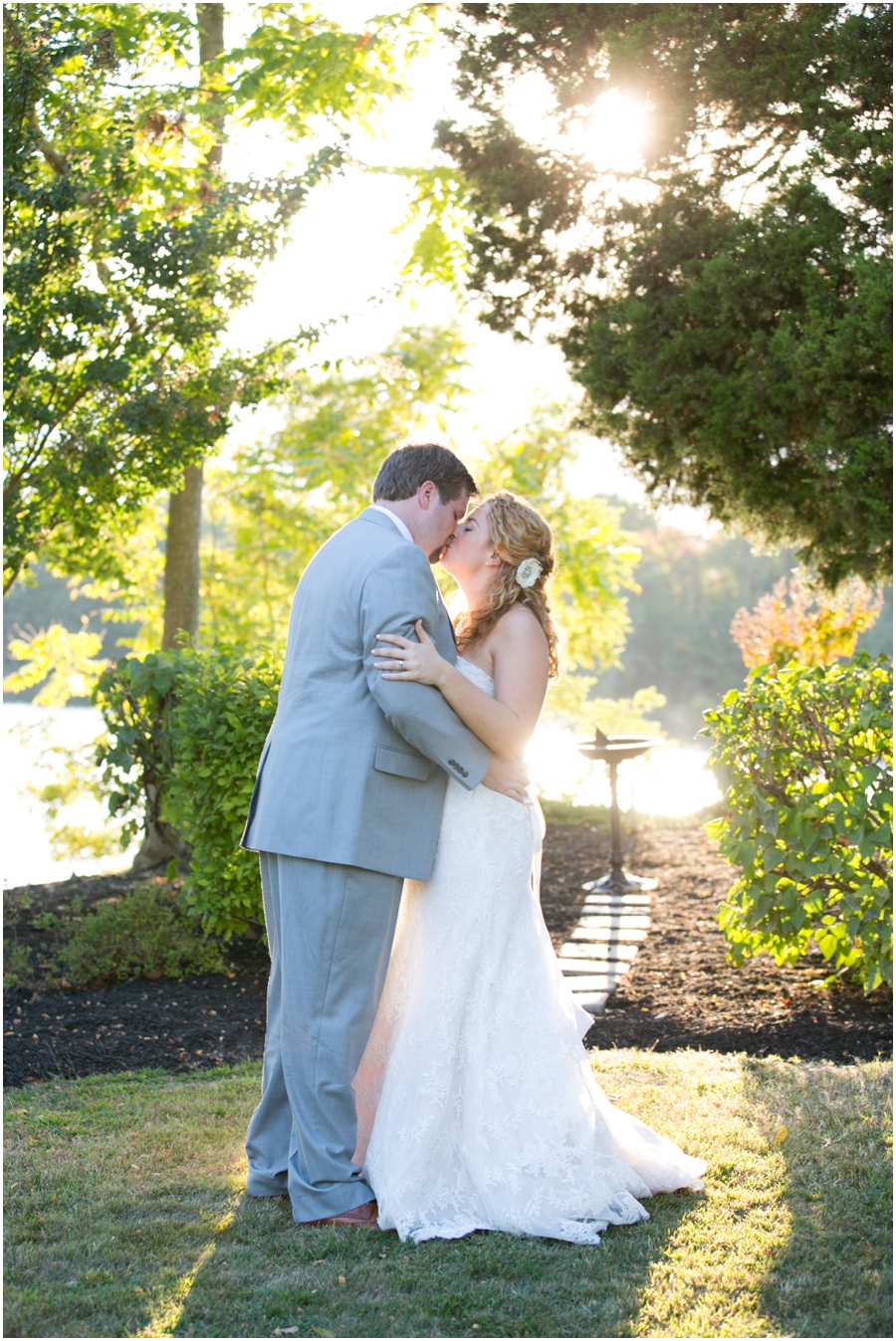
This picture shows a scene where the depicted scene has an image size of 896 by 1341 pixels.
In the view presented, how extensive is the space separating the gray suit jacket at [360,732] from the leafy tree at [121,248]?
10.3 feet

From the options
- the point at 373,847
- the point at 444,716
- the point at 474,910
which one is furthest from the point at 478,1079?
the point at 444,716

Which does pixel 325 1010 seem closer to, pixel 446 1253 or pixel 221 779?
pixel 446 1253

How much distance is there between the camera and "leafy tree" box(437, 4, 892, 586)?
18.9ft

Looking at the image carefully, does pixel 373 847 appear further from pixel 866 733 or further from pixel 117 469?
pixel 117 469

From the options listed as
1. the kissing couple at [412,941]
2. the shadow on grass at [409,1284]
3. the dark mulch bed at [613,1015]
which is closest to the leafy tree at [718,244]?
the dark mulch bed at [613,1015]

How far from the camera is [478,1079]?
9.91 ft

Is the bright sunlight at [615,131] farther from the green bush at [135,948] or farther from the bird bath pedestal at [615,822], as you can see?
the green bush at [135,948]

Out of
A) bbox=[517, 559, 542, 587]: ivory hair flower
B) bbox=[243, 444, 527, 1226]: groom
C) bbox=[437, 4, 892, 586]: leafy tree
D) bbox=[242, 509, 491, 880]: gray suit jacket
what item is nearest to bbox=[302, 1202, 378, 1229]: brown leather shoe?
bbox=[243, 444, 527, 1226]: groom

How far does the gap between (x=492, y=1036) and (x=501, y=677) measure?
0.99 metres

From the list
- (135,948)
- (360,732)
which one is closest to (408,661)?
(360,732)

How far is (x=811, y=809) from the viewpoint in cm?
477

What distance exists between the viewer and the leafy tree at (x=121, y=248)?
17.9 ft

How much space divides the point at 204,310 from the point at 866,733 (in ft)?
12.8

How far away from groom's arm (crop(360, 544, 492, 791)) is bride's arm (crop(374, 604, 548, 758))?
1.3 inches
